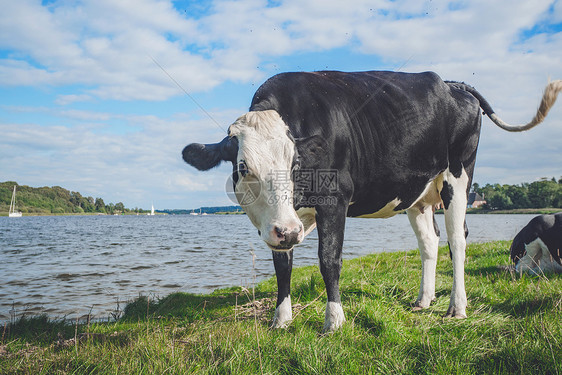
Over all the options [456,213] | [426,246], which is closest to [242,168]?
[456,213]

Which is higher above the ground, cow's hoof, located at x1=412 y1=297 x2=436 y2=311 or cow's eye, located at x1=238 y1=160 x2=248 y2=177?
cow's eye, located at x1=238 y1=160 x2=248 y2=177

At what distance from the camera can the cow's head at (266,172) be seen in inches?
128

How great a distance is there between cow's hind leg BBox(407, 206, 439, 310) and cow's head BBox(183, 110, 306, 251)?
97.6 inches

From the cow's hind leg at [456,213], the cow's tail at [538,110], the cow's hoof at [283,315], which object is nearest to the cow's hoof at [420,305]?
the cow's hind leg at [456,213]

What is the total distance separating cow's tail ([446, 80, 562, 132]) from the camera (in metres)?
4.63

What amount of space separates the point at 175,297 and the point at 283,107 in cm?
469

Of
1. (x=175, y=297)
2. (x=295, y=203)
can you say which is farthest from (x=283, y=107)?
(x=175, y=297)

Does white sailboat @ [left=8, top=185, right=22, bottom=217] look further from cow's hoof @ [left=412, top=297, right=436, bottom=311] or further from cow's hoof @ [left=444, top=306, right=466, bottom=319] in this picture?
cow's hoof @ [left=444, top=306, right=466, bottom=319]

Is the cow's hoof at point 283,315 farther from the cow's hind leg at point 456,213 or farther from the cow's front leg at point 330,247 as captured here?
the cow's hind leg at point 456,213

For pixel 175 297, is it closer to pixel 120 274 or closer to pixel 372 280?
pixel 372 280

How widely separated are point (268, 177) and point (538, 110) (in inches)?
146

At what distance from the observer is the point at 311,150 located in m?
3.75

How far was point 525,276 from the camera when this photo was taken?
5.94 metres

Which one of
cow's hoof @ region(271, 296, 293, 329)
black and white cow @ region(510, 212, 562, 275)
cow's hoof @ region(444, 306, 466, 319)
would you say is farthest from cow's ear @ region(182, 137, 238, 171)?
black and white cow @ region(510, 212, 562, 275)
